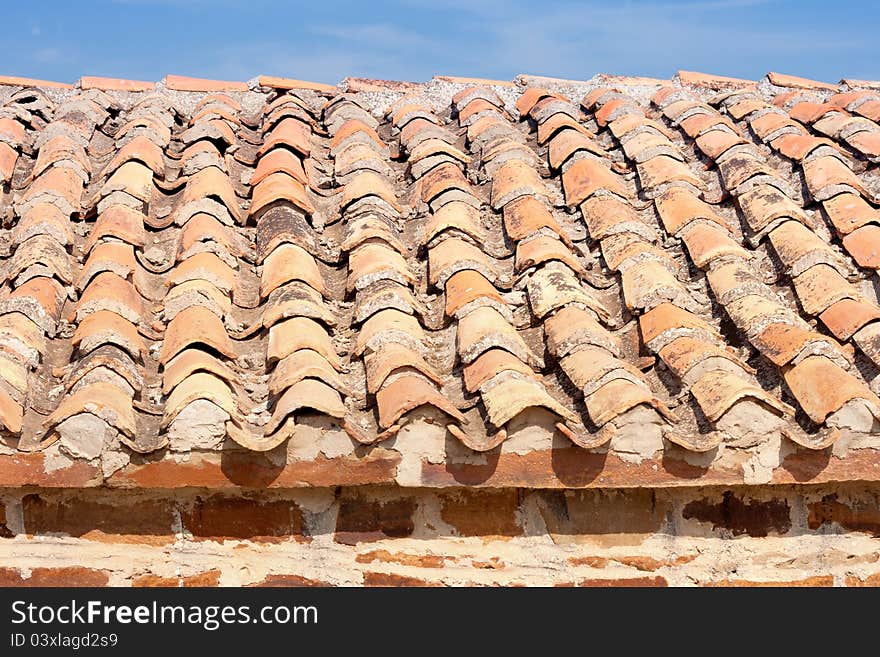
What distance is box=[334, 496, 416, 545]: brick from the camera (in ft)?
11.6

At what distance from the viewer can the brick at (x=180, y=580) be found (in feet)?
11.3

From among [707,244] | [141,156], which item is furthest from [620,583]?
[141,156]

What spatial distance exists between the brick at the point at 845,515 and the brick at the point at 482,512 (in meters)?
1.10

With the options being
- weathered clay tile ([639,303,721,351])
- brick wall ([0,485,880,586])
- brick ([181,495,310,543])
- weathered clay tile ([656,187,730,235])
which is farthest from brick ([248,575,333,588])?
weathered clay tile ([656,187,730,235])

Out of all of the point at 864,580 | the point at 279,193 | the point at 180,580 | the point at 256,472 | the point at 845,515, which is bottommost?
the point at 864,580

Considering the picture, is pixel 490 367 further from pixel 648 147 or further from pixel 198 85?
pixel 198 85

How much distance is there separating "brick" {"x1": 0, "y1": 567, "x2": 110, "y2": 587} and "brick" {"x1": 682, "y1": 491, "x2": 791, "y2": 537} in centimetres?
205

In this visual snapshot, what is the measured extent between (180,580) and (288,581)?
1.19 feet

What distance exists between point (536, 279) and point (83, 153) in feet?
8.43

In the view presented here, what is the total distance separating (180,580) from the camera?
3467mm

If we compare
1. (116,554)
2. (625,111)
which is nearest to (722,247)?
(625,111)

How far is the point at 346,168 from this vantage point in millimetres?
5293

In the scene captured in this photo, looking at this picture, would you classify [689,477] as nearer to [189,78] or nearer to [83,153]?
[83,153]

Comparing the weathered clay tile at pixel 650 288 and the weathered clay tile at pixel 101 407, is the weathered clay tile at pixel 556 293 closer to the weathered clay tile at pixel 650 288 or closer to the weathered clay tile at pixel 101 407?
the weathered clay tile at pixel 650 288
